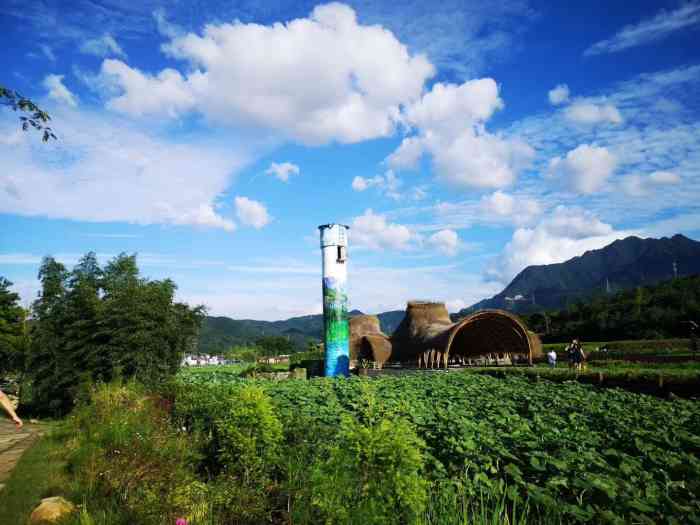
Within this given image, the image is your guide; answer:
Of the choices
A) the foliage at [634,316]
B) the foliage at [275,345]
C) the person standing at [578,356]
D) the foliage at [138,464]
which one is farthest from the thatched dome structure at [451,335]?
the foliage at [275,345]

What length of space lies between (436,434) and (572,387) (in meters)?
8.42

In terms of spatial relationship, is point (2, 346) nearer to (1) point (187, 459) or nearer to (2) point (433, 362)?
(2) point (433, 362)

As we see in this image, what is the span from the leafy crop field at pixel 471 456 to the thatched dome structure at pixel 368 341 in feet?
74.0

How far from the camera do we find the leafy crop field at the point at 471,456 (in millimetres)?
3725

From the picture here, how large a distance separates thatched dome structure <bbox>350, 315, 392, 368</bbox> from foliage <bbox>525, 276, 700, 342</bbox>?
69.1 feet

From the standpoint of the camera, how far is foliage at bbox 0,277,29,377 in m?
32.6

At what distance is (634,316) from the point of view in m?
44.7

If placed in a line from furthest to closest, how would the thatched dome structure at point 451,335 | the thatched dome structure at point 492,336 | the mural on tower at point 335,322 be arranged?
1. the thatched dome structure at point 451,335
2. the thatched dome structure at point 492,336
3. the mural on tower at point 335,322

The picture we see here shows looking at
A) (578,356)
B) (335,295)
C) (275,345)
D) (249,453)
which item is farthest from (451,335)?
(275,345)

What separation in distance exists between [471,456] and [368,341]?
2796cm

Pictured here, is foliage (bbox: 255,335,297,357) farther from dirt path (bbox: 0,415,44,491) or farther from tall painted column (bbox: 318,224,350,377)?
dirt path (bbox: 0,415,44,491)

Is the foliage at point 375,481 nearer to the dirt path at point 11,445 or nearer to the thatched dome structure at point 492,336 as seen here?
the dirt path at point 11,445

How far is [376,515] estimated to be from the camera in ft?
11.5

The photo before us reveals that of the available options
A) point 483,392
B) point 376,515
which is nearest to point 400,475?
point 376,515
